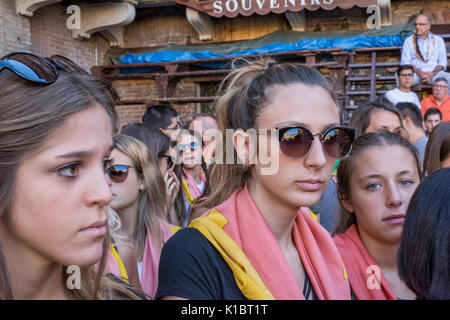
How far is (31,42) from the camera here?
8531mm

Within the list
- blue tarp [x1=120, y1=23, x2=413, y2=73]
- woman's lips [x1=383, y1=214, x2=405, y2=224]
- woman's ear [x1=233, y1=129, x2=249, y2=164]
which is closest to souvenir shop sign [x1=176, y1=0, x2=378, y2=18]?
blue tarp [x1=120, y1=23, x2=413, y2=73]

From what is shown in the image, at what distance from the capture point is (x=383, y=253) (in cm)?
185

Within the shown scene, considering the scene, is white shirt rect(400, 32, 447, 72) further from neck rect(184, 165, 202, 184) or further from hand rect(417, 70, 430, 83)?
neck rect(184, 165, 202, 184)

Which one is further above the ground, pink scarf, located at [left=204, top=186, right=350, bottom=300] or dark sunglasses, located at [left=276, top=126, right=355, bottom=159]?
dark sunglasses, located at [left=276, top=126, right=355, bottom=159]

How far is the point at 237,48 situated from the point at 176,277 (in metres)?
8.92

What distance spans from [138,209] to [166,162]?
0.83 meters

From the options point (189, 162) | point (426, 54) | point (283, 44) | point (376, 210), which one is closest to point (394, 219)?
point (376, 210)

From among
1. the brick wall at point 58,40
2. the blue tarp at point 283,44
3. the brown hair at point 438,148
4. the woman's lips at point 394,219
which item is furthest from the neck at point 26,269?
the brick wall at point 58,40

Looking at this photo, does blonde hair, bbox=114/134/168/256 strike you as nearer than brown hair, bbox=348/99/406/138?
Yes

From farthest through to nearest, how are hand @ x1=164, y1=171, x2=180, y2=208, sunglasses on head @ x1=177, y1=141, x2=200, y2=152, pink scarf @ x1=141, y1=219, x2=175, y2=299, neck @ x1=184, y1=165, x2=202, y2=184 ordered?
neck @ x1=184, y1=165, x2=202, y2=184 < sunglasses on head @ x1=177, y1=141, x2=200, y2=152 < hand @ x1=164, y1=171, x2=180, y2=208 < pink scarf @ x1=141, y1=219, x2=175, y2=299

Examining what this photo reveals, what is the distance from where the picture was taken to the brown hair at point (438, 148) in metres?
2.50

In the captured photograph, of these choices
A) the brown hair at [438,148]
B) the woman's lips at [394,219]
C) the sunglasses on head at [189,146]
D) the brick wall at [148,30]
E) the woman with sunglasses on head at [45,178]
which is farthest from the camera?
the brick wall at [148,30]

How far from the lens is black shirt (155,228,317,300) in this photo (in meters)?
1.24

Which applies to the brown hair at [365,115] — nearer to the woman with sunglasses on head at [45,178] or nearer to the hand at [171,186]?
the hand at [171,186]
